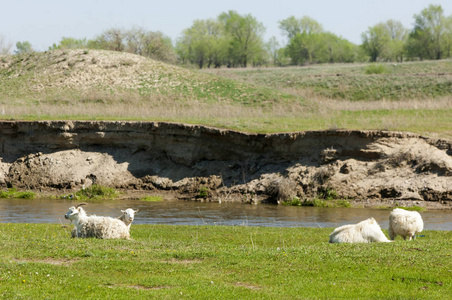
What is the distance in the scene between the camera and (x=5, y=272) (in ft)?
35.2

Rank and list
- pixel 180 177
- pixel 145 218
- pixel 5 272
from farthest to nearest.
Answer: pixel 180 177, pixel 145 218, pixel 5 272

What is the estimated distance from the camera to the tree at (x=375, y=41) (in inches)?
4646

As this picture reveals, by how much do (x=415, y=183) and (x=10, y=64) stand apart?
45.7 metres

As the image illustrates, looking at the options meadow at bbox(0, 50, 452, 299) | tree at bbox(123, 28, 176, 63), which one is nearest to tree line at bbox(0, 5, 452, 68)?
tree at bbox(123, 28, 176, 63)

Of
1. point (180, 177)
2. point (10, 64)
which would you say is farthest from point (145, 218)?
point (10, 64)

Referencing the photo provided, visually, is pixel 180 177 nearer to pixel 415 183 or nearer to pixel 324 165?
pixel 324 165

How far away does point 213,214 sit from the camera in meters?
26.5

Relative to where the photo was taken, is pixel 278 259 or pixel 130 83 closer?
pixel 278 259

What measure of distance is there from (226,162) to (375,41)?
3671 inches

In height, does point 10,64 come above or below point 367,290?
above

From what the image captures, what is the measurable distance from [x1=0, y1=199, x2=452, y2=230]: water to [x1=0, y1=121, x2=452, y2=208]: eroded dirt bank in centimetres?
193

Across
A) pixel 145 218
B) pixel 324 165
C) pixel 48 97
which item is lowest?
pixel 145 218

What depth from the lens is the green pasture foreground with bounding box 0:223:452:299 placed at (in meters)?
9.73

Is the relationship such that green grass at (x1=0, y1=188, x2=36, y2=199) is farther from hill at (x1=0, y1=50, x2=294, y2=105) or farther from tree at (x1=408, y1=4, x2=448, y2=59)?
tree at (x1=408, y1=4, x2=448, y2=59)
